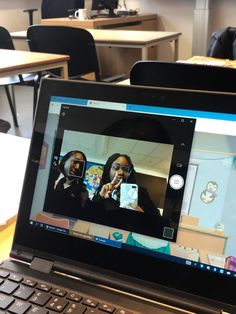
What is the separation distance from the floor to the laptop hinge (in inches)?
104

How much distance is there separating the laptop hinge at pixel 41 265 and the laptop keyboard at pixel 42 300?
0.03 metres

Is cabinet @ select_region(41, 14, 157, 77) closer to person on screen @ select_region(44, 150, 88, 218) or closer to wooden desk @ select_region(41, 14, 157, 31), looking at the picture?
wooden desk @ select_region(41, 14, 157, 31)

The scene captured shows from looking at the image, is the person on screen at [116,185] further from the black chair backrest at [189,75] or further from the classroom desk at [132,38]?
the classroom desk at [132,38]

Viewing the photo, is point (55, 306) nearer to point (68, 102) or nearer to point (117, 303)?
point (117, 303)

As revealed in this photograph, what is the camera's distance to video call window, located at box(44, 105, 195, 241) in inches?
21.0

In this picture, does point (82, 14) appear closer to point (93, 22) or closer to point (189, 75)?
point (93, 22)

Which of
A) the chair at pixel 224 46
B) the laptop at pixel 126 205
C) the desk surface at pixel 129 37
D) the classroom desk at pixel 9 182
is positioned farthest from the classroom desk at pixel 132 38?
the laptop at pixel 126 205

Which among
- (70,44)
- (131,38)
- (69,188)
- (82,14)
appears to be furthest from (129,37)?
(69,188)

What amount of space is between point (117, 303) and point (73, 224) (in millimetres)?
127

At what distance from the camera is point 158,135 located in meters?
0.55

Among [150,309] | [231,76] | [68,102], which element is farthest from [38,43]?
[150,309]

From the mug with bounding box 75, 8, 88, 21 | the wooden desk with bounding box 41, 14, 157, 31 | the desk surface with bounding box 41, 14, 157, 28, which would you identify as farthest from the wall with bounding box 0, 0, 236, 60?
the mug with bounding box 75, 8, 88, 21

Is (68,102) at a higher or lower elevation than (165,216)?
higher

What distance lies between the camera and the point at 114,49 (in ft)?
14.7
